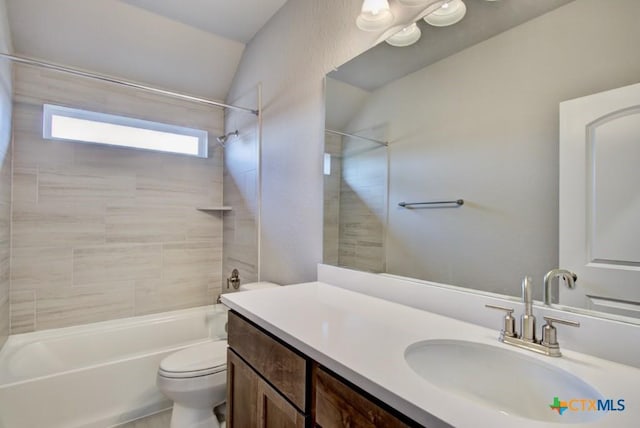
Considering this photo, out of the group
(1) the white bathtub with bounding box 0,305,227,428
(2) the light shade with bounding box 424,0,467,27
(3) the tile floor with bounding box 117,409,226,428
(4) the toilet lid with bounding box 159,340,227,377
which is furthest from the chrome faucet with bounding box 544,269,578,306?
(1) the white bathtub with bounding box 0,305,227,428

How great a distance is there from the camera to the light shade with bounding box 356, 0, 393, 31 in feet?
4.42

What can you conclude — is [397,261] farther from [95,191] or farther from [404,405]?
[95,191]

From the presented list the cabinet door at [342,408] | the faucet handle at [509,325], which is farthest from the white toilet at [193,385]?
the faucet handle at [509,325]

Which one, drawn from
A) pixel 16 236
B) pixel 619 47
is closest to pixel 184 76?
pixel 16 236

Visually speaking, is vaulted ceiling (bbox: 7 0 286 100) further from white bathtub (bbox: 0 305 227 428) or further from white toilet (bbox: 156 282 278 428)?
white toilet (bbox: 156 282 278 428)

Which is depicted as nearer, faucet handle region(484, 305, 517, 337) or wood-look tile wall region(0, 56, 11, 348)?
faucet handle region(484, 305, 517, 337)

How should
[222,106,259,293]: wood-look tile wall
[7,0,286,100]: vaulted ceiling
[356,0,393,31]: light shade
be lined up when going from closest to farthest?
1. [356,0,393,31]: light shade
2. [7,0,286,100]: vaulted ceiling
3. [222,106,259,293]: wood-look tile wall

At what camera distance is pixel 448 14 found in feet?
3.81

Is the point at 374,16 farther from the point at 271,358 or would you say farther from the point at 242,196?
the point at 242,196

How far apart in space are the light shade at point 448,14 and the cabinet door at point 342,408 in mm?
1290

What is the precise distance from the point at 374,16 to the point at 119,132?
2.25 metres

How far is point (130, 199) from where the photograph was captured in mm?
2531

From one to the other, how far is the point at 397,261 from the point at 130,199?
7.45 ft

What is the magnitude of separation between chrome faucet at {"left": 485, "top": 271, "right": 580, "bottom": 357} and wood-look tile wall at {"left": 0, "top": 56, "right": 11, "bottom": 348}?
2.68m
